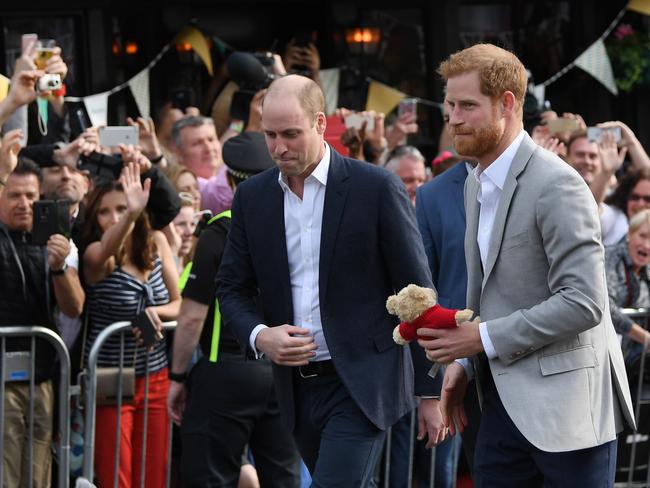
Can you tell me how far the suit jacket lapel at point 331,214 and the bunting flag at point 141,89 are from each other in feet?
25.1

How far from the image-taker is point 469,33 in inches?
580

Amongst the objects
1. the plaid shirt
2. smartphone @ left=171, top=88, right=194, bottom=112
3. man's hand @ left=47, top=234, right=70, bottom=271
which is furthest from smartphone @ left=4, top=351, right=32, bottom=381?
smartphone @ left=171, top=88, right=194, bottom=112

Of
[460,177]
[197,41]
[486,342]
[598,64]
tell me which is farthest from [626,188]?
[197,41]

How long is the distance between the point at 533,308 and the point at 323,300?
1011mm

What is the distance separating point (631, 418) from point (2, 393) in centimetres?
346

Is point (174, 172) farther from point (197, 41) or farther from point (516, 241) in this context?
point (197, 41)

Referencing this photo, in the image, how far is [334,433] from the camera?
460 centimetres

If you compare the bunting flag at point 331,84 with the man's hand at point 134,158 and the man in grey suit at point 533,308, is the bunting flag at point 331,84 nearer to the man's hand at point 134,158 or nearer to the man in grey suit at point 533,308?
the man's hand at point 134,158

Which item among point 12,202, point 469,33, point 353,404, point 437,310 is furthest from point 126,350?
→ point 469,33

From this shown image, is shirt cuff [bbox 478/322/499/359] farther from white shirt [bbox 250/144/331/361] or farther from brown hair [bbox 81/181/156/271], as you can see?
brown hair [bbox 81/181/156/271]

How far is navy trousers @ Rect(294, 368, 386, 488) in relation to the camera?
455cm

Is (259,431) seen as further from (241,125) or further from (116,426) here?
(241,125)

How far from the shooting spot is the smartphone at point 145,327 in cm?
650

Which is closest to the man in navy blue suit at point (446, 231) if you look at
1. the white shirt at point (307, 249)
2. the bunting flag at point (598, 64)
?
the white shirt at point (307, 249)
